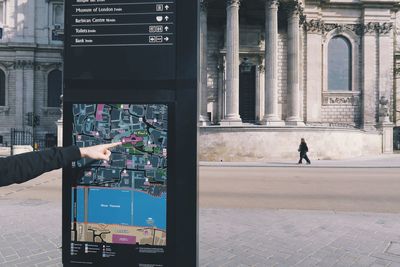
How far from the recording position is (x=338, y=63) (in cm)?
3862

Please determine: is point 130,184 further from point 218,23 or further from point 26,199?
point 218,23

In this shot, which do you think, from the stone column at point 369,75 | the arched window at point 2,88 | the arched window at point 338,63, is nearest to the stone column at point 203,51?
the arched window at point 338,63

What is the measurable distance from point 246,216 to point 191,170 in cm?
592

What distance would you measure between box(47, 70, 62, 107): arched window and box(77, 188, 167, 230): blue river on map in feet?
156

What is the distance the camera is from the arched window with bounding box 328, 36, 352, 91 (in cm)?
3841

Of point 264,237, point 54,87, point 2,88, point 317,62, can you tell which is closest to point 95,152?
point 264,237

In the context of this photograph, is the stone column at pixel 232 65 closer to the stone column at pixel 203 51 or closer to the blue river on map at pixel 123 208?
the stone column at pixel 203 51

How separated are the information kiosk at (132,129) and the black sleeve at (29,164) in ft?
2.98

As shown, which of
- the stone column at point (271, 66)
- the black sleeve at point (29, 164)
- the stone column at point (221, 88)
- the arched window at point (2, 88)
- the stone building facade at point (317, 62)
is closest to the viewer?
the black sleeve at point (29, 164)

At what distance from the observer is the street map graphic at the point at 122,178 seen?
10.6 ft

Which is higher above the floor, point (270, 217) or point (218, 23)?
point (218, 23)

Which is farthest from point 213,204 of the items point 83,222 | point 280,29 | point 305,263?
point 280,29

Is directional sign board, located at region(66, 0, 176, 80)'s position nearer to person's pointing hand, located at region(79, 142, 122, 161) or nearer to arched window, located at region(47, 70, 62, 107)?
person's pointing hand, located at region(79, 142, 122, 161)

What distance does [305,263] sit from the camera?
5.50 metres
